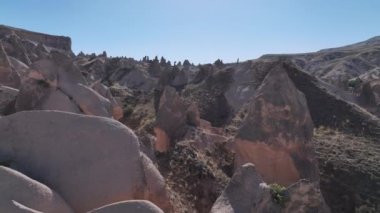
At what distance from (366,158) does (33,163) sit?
19.2m

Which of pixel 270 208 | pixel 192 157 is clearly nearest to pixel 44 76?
pixel 192 157

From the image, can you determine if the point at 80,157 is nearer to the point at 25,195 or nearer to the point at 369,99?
the point at 25,195

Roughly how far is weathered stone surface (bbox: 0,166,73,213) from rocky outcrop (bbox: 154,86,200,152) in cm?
1366

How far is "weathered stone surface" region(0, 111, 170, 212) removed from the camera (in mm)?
7531

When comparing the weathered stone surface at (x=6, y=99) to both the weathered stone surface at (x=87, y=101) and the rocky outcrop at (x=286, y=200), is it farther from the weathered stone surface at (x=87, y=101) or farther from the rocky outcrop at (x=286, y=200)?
the rocky outcrop at (x=286, y=200)

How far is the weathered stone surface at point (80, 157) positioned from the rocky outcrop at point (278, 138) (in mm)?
5736

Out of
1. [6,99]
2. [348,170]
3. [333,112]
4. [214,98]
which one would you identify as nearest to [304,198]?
[6,99]

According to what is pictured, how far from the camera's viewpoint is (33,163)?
25.5ft

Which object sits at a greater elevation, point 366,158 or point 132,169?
point 132,169

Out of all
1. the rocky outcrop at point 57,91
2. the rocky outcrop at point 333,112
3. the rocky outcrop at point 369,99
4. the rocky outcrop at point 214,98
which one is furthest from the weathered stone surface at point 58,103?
the rocky outcrop at point 369,99

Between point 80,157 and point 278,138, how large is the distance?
287 inches

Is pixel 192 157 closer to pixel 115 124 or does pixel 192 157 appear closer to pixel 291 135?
pixel 291 135

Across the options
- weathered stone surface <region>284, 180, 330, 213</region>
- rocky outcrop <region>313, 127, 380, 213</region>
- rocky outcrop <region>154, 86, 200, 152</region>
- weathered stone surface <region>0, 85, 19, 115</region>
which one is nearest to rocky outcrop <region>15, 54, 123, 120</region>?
weathered stone surface <region>0, 85, 19, 115</region>

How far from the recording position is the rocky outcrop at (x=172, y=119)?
2126 cm
